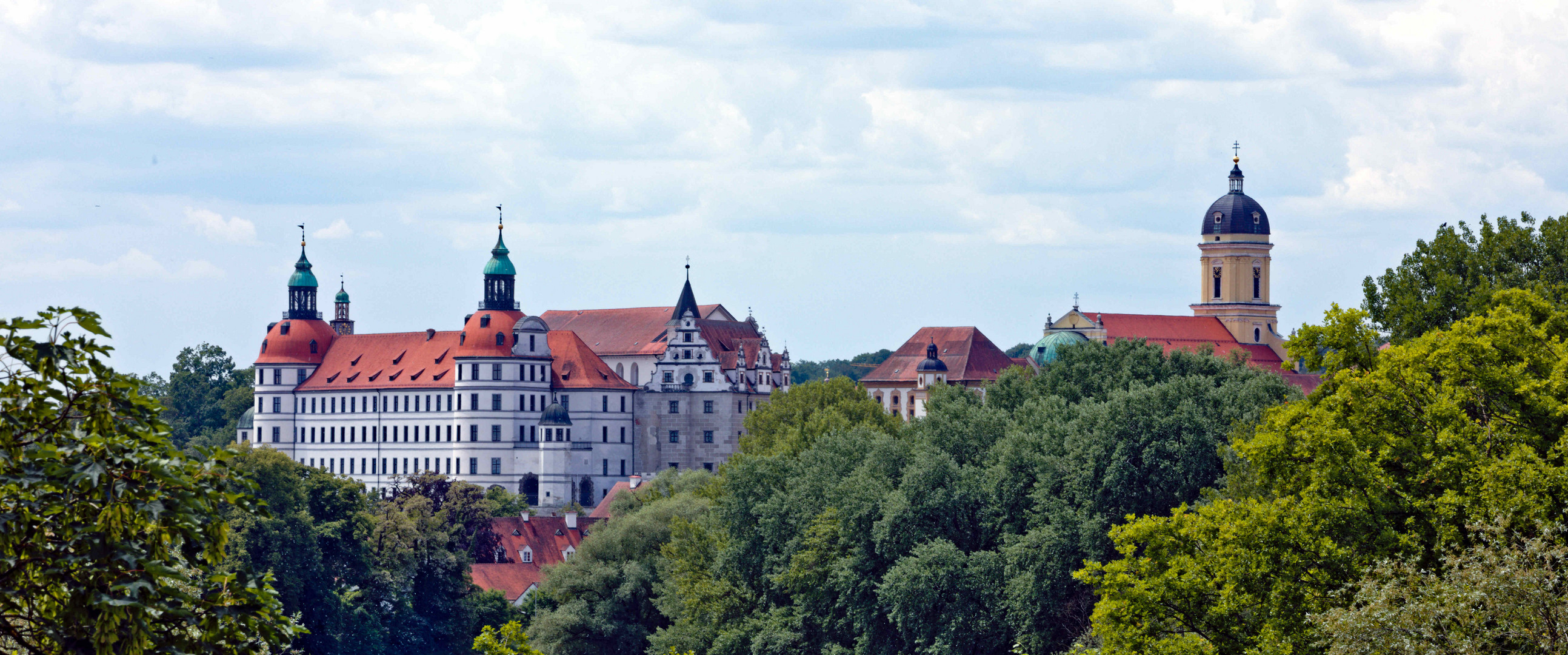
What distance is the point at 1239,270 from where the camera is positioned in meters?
182

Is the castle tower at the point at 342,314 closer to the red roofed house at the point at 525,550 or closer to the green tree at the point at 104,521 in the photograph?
the red roofed house at the point at 525,550

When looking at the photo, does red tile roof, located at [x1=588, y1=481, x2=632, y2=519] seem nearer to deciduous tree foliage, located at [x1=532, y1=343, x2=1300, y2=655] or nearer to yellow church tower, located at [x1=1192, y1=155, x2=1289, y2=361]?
deciduous tree foliage, located at [x1=532, y1=343, x2=1300, y2=655]

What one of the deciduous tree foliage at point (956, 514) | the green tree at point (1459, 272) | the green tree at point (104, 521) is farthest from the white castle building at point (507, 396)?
the green tree at point (104, 521)

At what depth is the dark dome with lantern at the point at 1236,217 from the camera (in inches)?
7190

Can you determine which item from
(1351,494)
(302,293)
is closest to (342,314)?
(302,293)

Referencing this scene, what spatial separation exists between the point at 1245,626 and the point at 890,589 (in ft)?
59.6

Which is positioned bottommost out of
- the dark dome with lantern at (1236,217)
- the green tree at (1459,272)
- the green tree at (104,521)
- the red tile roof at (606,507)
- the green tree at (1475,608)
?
the red tile roof at (606,507)

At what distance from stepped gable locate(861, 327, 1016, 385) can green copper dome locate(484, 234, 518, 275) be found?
39738 mm

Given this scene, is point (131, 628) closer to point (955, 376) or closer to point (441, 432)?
point (441, 432)

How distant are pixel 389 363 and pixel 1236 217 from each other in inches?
3332

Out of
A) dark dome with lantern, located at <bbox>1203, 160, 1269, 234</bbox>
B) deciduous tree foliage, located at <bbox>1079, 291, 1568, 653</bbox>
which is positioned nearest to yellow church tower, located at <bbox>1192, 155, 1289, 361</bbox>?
dark dome with lantern, located at <bbox>1203, 160, 1269, 234</bbox>

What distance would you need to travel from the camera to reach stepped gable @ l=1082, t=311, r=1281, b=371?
6742 inches

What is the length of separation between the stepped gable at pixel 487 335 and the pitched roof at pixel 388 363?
3.99m

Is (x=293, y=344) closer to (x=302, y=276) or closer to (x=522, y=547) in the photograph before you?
(x=302, y=276)
